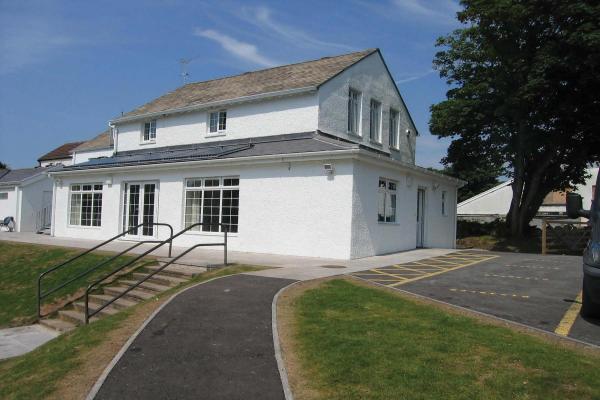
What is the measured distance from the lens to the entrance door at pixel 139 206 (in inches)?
784

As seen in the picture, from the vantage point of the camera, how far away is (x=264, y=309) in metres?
7.94

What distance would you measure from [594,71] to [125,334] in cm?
2029

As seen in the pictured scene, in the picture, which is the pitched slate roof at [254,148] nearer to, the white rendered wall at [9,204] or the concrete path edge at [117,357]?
the white rendered wall at [9,204]

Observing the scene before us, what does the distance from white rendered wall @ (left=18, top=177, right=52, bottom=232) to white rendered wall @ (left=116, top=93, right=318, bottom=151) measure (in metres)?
7.82

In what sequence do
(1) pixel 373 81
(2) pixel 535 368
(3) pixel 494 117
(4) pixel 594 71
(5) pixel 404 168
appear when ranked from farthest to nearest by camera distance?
(3) pixel 494 117 → (1) pixel 373 81 → (4) pixel 594 71 → (5) pixel 404 168 → (2) pixel 535 368

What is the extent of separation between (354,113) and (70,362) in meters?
17.2

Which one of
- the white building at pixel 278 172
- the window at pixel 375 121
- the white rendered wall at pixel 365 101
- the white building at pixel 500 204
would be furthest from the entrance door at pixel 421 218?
the white building at pixel 500 204

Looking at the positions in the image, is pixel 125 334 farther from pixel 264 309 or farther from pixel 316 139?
pixel 316 139

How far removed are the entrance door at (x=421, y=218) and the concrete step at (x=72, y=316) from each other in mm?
13051

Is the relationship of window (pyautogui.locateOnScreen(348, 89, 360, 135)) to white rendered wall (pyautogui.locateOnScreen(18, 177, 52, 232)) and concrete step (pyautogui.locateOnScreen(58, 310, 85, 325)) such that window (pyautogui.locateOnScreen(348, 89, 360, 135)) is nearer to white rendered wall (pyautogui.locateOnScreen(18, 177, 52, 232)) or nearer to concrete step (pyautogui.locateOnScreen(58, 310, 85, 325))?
concrete step (pyautogui.locateOnScreen(58, 310, 85, 325))

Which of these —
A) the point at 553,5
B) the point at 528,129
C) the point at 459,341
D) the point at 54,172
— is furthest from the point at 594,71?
the point at 54,172

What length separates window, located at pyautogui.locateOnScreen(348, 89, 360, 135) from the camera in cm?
2111

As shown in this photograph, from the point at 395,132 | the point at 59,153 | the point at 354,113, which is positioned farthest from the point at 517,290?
the point at 59,153

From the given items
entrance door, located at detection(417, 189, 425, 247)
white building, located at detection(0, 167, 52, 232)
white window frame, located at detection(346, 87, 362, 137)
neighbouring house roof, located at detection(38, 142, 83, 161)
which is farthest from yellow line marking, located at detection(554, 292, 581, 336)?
neighbouring house roof, located at detection(38, 142, 83, 161)
